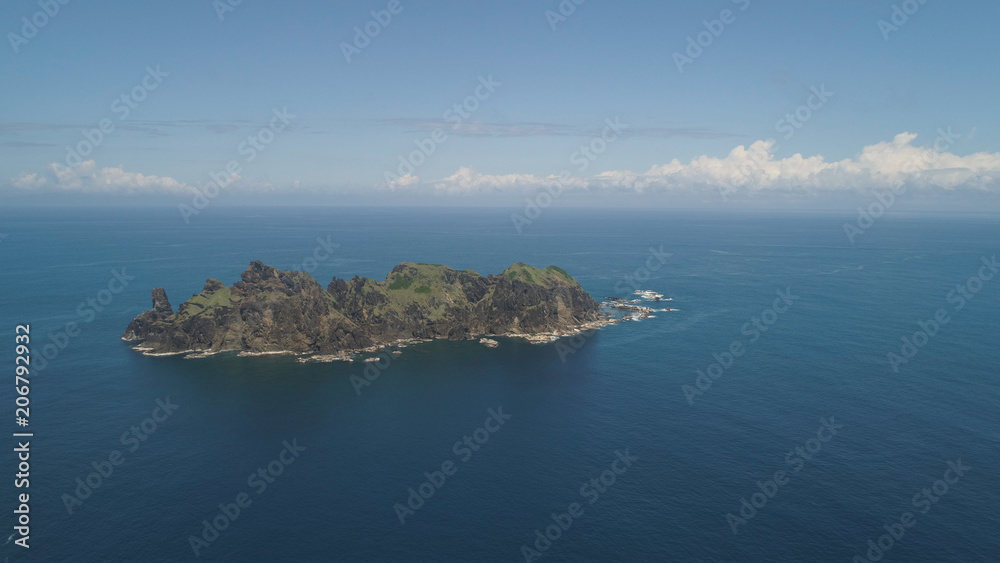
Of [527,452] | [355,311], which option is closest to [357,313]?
[355,311]

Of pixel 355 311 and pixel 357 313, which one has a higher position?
pixel 355 311

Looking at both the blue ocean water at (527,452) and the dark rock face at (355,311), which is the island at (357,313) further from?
the blue ocean water at (527,452)

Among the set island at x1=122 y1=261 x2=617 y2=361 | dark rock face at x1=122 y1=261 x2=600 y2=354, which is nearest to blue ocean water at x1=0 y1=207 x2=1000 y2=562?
island at x1=122 y1=261 x2=617 y2=361

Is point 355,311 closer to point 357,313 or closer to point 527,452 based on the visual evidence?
point 357,313

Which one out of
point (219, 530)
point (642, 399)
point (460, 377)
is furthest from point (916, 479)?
point (219, 530)

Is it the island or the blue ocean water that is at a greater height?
the island

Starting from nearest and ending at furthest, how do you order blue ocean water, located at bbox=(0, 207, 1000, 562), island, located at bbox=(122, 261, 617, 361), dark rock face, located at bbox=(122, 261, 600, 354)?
blue ocean water, located at bbox=(0, 207, 1000, 562), island, located at bbox=(122, 261, 617, 361), dark rock face, located at bbox=(122, 261, 600, 354)

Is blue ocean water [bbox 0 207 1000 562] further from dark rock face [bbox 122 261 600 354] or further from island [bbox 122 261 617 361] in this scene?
dark rock face [bbox 122 261 600 354]
